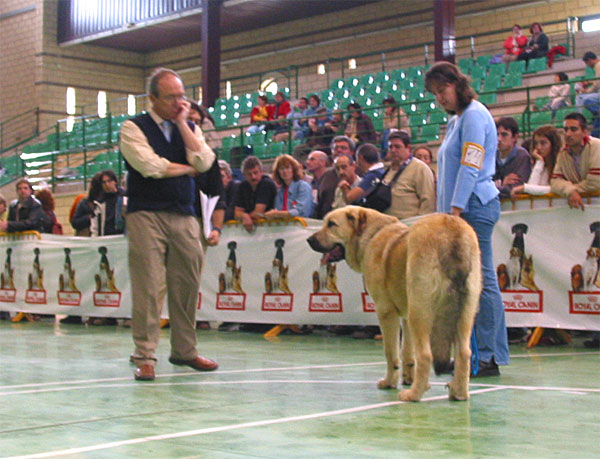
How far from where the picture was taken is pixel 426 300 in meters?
4.48

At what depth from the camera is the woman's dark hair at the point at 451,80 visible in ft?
17.4

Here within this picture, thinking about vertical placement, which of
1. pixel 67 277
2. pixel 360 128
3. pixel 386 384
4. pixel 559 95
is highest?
pixel 559 95

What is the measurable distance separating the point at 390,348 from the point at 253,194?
5.21 meters

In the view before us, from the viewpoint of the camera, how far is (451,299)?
14.6 ft

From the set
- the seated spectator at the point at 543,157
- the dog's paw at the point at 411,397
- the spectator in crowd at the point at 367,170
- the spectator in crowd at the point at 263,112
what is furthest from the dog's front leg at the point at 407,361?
the spectator in crowd at the point at 263,112

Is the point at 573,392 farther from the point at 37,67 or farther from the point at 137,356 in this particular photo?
the point at 37,67

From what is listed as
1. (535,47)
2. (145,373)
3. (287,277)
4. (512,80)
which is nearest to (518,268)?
(287,277)

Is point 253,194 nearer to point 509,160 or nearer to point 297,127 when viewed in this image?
point 509,160

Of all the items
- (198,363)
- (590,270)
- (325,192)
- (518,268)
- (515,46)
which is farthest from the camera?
(515,46)

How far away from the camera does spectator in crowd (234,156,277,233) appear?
978 centimetres

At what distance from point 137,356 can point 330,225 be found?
157 cm

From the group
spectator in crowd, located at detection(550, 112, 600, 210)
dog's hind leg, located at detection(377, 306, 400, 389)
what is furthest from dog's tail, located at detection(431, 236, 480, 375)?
spectator in crowd, located at detection(550, 112, 600, 210)

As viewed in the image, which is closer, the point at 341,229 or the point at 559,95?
the point at 341,229

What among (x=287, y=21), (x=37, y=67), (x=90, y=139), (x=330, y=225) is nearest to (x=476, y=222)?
(x=330, y=225)
